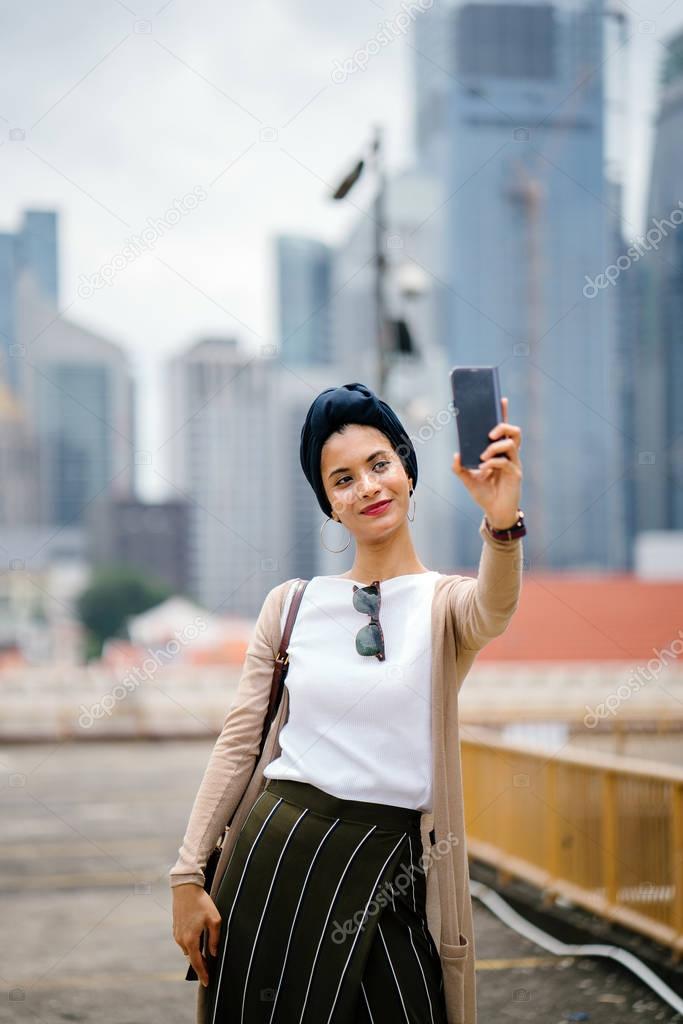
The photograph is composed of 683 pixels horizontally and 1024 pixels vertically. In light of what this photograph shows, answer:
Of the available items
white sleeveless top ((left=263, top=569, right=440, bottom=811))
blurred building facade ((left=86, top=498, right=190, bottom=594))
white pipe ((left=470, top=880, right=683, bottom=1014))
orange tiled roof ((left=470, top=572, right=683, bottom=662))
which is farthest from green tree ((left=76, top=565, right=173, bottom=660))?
white sleeveless top ((left=263, top=569, right=440, bottom=811))

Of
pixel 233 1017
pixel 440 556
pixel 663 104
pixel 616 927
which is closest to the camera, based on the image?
pixel 233 1017

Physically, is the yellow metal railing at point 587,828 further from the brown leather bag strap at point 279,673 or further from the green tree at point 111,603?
the green tree at point 111,603

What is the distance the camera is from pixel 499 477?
2.13 m

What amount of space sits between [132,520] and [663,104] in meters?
137

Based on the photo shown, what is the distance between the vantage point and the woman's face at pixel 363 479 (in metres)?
2.47

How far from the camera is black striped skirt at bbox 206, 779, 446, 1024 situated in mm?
2271

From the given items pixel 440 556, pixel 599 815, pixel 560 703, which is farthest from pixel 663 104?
pixel 440 556

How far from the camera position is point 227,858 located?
2.46 metres

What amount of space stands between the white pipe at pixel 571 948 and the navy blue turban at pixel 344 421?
339cm

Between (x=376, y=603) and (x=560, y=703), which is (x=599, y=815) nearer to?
(x=376, y=603)

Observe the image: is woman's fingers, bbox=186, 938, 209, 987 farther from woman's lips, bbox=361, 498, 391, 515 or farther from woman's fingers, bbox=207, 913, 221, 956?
woman's lips, bbox=361, 498, 391, 515

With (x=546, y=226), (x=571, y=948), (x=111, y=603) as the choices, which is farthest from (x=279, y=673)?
(x=546, y=226)

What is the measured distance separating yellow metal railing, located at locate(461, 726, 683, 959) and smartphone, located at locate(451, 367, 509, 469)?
4078mm

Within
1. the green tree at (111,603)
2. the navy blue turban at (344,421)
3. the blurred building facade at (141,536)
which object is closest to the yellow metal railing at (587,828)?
the navy blue turban at (344,421)
